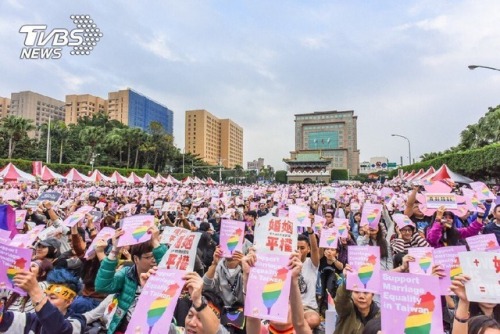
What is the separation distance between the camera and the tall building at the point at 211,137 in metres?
148

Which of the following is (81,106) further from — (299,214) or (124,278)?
(124,278)

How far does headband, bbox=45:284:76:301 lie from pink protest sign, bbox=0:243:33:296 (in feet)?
1.36

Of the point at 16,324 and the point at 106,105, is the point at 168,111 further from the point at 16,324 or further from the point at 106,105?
the point at 16,324

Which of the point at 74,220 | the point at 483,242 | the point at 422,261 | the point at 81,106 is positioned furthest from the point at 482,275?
the point at 81,106

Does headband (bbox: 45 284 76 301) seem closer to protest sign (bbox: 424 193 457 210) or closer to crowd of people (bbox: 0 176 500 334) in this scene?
crowd of people (bbox: 0 176 500 334)

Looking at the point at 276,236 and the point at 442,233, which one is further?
the point at 442,233

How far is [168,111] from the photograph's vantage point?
13100 cm

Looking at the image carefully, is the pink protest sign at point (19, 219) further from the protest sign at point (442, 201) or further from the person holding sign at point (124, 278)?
the protest sign at point (442, 201)

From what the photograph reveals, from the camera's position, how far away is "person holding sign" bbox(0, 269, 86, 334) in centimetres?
237

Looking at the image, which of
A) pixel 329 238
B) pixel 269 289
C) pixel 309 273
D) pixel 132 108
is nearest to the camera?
pixel 269 289

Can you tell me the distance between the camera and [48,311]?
2430mm

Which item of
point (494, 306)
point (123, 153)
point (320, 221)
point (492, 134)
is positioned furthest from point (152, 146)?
point (494, 306)

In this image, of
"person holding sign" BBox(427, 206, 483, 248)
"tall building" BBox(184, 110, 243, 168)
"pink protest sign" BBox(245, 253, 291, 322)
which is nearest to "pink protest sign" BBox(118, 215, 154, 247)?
"pink protest sign" BBox(245, 253, 291, 322)

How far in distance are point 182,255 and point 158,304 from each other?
369 mm
